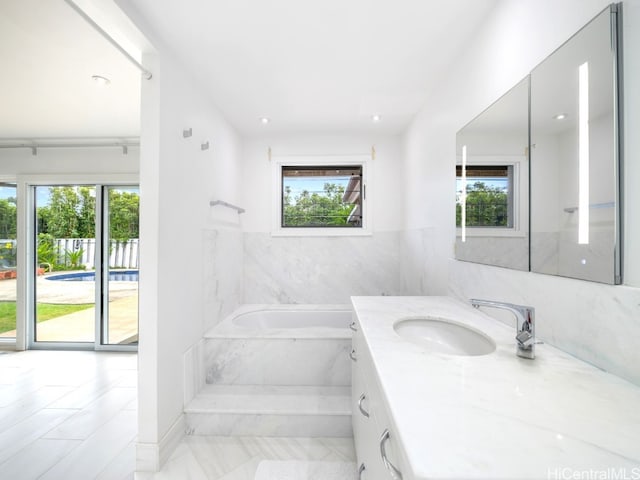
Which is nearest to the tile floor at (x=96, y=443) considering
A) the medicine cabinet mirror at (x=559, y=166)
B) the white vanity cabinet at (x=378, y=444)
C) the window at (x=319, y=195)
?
the white vanity cabinet at (x=378, y=444)

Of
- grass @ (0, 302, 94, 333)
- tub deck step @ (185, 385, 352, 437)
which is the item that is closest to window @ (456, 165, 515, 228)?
tub deck step @ (185, 385, 352, 437)

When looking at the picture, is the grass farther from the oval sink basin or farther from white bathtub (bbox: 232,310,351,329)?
the oval sink basin

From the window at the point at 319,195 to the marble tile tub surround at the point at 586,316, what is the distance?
7.41ft

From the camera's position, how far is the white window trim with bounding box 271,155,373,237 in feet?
11.3

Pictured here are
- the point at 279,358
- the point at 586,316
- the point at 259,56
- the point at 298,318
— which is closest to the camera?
the point at 586,316

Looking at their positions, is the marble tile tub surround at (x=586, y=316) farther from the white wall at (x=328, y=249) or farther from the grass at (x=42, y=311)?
the grass at (x=42, y=311)

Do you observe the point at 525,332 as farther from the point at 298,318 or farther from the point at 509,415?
the point at 298,318

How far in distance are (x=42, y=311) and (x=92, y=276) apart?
0.81 metres

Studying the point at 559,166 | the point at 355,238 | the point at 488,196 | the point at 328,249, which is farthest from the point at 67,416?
the point at 559,166

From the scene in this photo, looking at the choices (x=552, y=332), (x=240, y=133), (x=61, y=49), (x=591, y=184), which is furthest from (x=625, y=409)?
(x=240, y=133)

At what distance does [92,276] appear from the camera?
141 inches

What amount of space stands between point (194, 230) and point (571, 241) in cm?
214

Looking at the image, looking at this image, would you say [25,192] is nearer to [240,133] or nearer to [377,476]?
[240,133]

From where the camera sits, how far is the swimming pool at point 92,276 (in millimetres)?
3549
